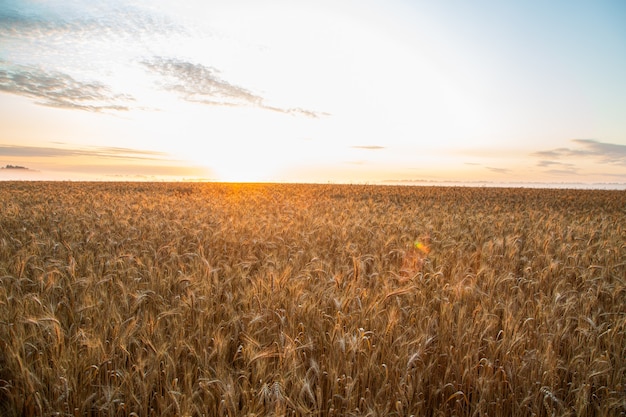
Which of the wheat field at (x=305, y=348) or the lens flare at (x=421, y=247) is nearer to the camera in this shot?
the wheat field at (x=305, y=348)

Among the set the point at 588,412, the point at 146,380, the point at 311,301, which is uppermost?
the point at 311,301

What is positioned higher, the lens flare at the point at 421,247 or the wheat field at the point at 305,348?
the lens flare at the point at 421,247

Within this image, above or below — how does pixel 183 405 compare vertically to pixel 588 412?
above

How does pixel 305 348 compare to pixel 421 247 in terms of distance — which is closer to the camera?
pixel 305 348

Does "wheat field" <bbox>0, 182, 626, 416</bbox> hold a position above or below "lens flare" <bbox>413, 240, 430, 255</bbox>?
below

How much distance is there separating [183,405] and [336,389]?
40.5 inches

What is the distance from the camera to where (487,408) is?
266 centimetres

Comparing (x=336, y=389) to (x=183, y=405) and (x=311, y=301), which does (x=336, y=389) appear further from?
(x=311, y=301)

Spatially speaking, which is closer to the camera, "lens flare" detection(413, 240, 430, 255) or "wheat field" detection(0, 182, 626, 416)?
"wheat field" detection(0, 182, 626, 416)

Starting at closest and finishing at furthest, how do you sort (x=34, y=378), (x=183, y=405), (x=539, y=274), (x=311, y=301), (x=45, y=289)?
(x=183, y=405), (x=34, y=378), (x=311, y=301), (x=45, y=289), (x=539, y=274)

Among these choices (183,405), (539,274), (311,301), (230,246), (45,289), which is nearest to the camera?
(183,405)

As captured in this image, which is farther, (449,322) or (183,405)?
(449,322)

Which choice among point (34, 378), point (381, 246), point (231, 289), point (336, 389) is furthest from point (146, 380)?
point (381, 246)

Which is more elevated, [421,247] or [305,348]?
[421,247]
